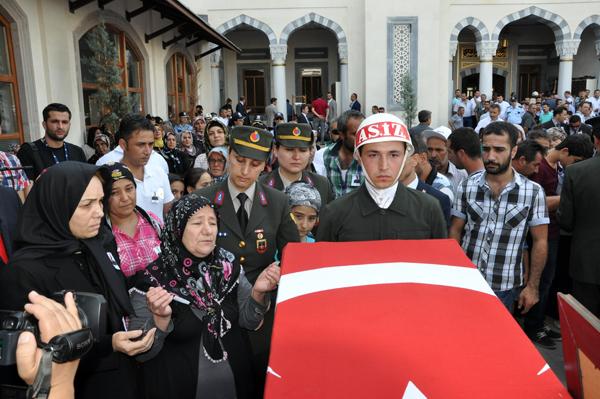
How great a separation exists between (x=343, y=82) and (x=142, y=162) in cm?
1297

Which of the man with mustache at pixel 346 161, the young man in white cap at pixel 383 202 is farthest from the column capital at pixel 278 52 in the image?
the young man in white cap at pixel 383 202

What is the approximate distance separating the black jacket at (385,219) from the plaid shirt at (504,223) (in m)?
0.75

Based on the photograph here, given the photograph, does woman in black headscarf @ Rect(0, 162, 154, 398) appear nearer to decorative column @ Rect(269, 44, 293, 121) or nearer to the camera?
the camera

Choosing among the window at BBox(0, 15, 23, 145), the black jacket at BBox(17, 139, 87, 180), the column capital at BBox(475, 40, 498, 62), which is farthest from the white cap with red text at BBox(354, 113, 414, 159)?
the column capital at BBox(475, 40, 498, 62)

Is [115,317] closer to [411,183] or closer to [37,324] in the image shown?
[37,324]

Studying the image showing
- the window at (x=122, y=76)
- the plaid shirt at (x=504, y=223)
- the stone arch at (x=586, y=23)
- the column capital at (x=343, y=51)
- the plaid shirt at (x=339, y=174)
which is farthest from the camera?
the stone arch at (x=586, y=23)

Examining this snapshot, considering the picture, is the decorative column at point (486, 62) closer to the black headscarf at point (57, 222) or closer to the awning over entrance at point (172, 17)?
the awning over entrance at point (172, 17)

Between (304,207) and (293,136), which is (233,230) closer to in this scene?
(304,207)

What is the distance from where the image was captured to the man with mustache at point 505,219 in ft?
7.55

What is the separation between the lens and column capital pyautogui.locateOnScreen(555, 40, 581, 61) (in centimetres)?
1515

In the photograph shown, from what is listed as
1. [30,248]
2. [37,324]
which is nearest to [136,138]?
[30,248]

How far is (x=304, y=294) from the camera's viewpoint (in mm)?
1237

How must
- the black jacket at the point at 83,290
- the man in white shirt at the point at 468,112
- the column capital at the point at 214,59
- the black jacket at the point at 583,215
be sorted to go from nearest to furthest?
the black jacket at the point at 83,290 < the black jacket at the point at 583,215 < the man in white shirt at the point at 468,112 < the column capital at the point at 214,59

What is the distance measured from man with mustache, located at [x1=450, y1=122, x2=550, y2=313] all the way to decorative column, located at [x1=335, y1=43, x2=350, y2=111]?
12.7 meters
